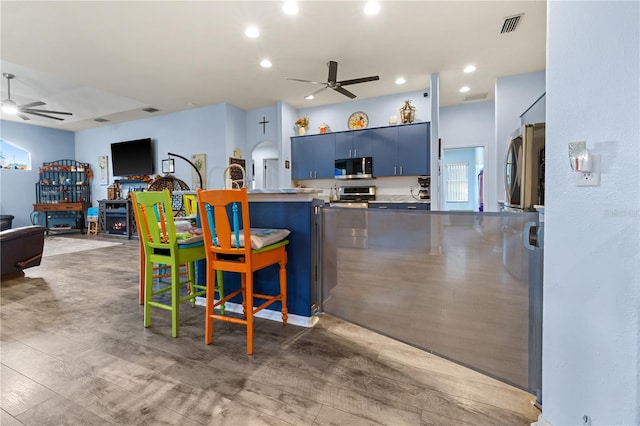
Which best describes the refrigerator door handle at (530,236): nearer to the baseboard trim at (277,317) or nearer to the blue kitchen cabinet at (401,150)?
the baseboard trim at (277,317)

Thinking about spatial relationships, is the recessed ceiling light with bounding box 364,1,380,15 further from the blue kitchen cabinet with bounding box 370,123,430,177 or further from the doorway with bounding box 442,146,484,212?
the doorway with bounding box 442,146,484,212

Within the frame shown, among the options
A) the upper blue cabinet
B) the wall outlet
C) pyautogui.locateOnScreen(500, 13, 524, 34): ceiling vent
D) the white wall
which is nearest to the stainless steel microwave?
the upper blue cabinet

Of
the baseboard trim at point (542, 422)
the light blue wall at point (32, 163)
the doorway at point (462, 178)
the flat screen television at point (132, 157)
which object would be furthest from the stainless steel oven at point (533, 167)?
the light blue wall at point (32, 163)

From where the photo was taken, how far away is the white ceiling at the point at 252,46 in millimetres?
3182

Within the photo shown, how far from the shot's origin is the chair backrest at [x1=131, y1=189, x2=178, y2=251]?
2051 mm

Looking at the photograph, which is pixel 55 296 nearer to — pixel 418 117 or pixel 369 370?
Answer: pixel 369 370

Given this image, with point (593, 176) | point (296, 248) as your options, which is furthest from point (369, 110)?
point (593, 176)

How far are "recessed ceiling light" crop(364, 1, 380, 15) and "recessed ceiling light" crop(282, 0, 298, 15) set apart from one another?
757mm

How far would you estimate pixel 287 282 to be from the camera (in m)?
2.36

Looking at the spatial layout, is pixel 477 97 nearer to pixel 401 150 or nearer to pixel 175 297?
pixel 401 150

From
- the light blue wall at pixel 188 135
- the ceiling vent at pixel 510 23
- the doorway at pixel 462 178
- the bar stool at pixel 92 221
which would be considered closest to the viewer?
the ceiling vent at pixel 510 23

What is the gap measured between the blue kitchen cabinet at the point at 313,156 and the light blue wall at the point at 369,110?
1.27 ft

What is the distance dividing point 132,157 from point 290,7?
637 centimetres

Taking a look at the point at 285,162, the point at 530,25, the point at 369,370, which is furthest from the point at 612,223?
the point at 285,162
